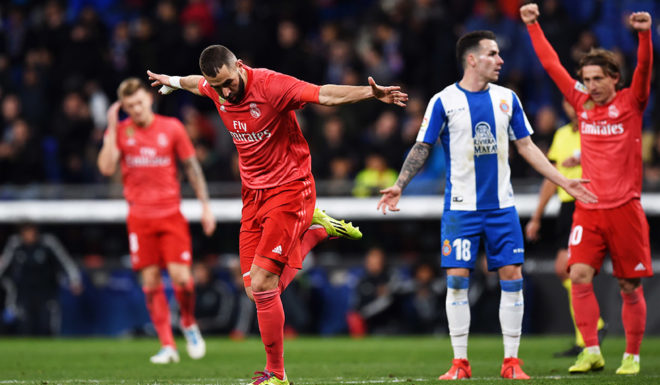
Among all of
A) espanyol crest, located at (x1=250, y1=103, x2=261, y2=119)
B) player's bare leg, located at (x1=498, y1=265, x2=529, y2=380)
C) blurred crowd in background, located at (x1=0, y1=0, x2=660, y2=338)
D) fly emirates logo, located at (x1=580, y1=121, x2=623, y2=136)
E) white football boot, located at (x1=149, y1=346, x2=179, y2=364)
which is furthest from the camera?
blurred crowd in background, located at (x1=0, y1=0, x2=660, y2=338)

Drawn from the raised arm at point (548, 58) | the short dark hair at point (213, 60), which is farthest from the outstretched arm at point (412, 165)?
the short dark hair at point (213, 60)

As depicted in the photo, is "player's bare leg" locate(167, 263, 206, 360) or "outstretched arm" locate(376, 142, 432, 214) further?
"player's bare leg" locate(167, 263, 206, 360)

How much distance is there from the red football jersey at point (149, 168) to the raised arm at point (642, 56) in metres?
5.03

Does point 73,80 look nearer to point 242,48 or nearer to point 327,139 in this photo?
point 242,48

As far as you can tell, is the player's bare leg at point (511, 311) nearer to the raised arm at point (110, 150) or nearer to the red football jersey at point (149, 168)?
the red football jersey at point (149, 168)

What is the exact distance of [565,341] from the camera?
12.9 m

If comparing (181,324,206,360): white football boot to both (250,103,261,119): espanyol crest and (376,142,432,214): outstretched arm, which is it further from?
(250,103,261,119): espanyol crest

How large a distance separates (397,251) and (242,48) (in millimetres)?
4958

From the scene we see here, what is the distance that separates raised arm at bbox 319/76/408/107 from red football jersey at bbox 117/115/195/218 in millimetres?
4342

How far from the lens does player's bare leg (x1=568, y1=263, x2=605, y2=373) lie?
326 inches

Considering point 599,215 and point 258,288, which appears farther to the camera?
point 599,215

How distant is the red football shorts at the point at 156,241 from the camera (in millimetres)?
10844

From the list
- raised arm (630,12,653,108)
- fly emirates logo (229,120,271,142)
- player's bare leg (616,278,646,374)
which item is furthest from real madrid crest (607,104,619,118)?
fly emirates logo (229,120,271,142)

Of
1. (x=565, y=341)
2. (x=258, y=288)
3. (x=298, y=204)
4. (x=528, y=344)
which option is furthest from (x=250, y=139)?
(x=565, y=341)
